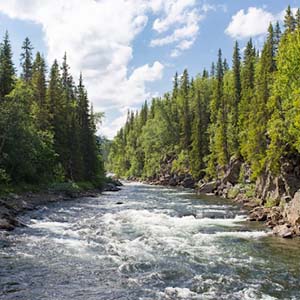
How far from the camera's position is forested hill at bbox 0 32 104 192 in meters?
41.2

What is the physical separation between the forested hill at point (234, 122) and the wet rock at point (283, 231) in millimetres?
8082

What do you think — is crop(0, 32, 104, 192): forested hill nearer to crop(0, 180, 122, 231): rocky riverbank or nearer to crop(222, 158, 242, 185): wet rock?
crop(0, 180, 122, 231): rocky riverbank

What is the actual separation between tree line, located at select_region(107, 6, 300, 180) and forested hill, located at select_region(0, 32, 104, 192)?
21210 mm

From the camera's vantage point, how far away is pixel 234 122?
67.6 meters

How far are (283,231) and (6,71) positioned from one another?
37916 mm

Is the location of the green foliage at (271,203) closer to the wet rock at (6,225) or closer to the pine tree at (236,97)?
the wet rock at (6,225)

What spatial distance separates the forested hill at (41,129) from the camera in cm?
4125

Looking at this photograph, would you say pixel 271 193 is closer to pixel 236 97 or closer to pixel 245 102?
pixel 245 102

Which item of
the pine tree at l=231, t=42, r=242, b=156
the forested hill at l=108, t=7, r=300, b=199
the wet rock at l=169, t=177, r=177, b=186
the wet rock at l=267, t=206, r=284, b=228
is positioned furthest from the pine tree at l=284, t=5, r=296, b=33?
the wet rock at l=169, t=177, r=177, b=186

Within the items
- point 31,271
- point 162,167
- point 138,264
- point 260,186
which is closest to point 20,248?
point 31,271

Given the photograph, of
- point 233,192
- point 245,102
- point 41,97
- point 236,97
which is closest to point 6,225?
point 233,192

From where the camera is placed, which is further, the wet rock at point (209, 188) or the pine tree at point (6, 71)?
the wet rock at point (209, 188)

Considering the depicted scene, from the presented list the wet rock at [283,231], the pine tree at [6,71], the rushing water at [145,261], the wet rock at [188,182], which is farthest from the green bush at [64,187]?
the wet rock at [188,182]

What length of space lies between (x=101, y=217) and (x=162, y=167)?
74368mm
